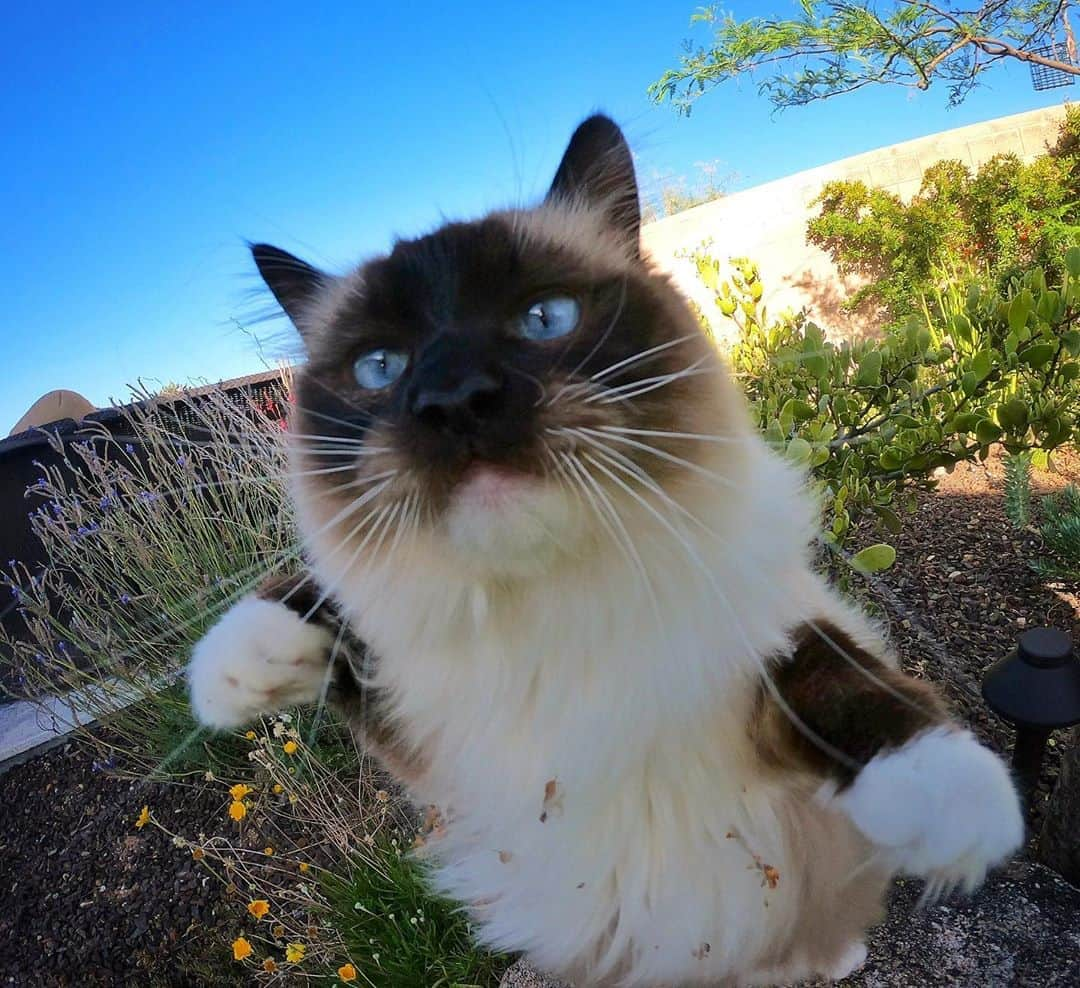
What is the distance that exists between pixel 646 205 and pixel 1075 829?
1346 millimetres

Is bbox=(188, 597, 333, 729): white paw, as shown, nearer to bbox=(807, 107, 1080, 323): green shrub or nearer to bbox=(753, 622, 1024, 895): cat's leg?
bbox=(753, 622, 1024, 895): cat's leg

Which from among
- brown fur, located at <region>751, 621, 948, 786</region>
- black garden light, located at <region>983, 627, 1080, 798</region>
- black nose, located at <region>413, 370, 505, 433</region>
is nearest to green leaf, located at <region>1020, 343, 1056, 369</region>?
black garden light, located at <region>983, 627, 1080, 798</region>

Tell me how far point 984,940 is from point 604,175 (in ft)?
4.65

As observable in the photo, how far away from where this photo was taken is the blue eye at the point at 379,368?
2.64ft

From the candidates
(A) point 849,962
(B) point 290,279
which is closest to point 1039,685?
(A) point 849,962

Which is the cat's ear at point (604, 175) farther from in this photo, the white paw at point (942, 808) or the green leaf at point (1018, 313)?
the green leaf at point (1018, 313)

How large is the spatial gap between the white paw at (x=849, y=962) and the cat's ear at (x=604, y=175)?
1125mm

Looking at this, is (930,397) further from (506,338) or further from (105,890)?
(105,890)

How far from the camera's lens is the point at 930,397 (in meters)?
1.56

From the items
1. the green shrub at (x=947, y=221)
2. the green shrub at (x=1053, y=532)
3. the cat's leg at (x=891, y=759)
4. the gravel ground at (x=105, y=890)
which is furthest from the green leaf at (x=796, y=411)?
the green shrub at (x=947, y=221)

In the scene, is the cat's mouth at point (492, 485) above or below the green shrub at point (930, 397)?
above

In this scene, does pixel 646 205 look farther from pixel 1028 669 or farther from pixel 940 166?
pixel 940 166

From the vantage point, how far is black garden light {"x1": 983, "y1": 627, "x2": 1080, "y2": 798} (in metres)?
1.27

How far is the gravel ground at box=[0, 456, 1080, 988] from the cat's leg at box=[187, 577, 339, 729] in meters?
1.20
